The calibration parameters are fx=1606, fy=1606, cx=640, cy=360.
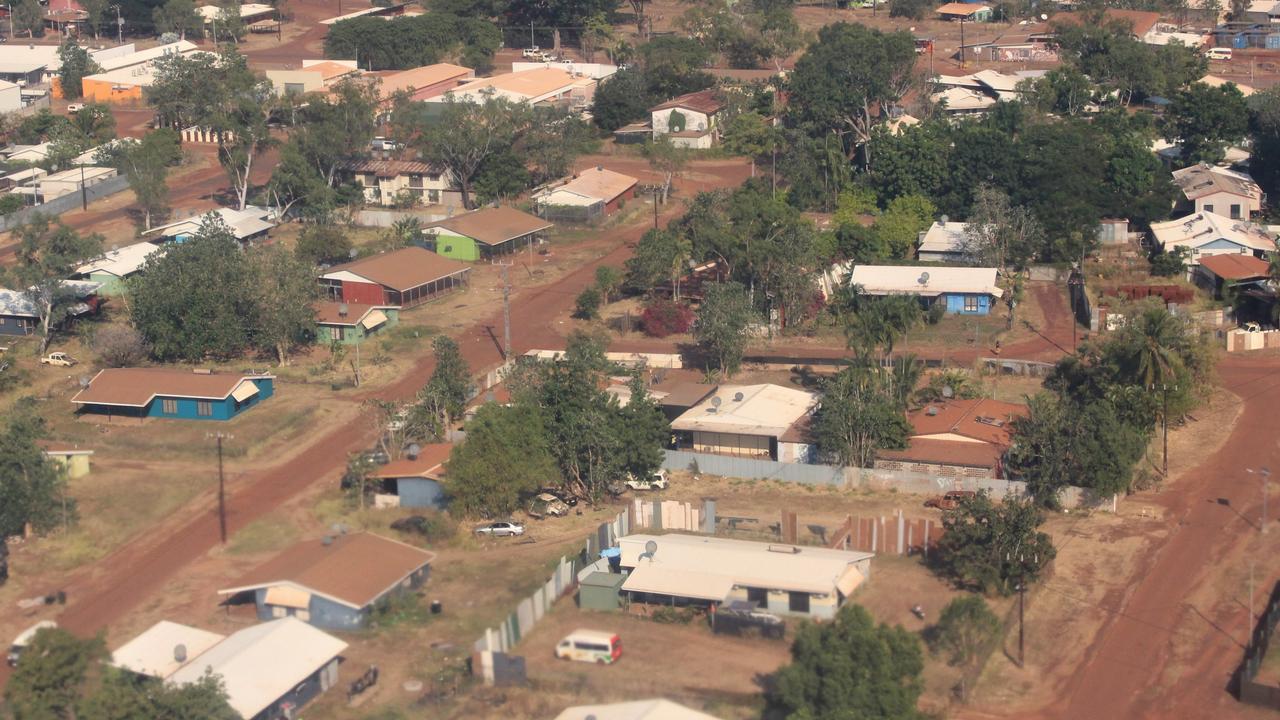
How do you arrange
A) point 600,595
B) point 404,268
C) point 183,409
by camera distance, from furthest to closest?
1. point 404,268
2. point 183,409
3. point 600,595

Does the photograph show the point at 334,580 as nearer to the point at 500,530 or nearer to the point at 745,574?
the point at 500,530

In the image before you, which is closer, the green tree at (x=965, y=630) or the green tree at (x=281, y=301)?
the green tree at (x=965, y=630)

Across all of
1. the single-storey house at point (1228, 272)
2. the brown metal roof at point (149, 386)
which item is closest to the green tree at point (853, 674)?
the brown metal roof at point (149, 386)

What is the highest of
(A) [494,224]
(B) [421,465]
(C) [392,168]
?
(C) [392,168]

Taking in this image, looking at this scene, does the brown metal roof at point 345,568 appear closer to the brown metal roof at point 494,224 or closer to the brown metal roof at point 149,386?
the brown metal roof at point 149,386

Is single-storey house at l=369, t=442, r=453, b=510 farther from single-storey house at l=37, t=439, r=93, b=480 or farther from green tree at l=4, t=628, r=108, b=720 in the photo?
green tree at l=4, t=628, r=108, b=720

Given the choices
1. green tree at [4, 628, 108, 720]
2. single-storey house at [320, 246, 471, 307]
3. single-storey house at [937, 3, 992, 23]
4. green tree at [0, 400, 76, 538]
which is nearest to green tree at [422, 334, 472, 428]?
green tree at [0, 400, 76, 538]

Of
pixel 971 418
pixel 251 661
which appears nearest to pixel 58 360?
pixel 251 661
